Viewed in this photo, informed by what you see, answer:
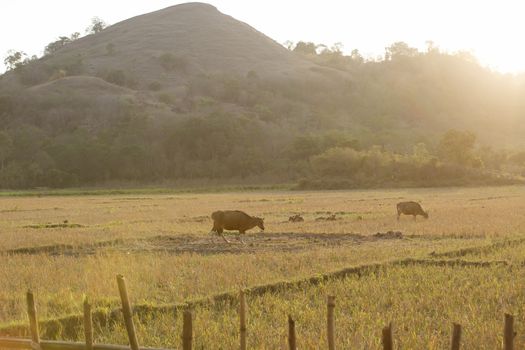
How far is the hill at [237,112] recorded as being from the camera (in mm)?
75938

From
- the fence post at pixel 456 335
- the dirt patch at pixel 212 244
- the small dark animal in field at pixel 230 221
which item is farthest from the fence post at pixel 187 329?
the small dark animal in field at pixel 230 221

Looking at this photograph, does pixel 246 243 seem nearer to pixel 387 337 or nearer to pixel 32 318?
pixel 32 318

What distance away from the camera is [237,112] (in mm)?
100500

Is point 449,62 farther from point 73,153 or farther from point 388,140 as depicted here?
point 73,153

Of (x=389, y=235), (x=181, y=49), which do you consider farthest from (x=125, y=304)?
(x=181, y=49)

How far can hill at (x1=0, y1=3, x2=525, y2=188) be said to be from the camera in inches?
2990

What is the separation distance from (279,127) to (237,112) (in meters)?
8.09

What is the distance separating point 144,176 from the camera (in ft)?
261

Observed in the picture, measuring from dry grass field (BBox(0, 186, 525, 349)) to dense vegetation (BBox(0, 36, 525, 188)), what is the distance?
41703 mm

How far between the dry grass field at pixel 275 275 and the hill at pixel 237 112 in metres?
42.1

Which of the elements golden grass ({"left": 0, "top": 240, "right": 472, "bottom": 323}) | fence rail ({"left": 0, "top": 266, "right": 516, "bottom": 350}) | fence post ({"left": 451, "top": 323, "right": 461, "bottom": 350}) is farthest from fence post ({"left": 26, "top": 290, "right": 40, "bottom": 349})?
golden grass ({"left": 0, "top": 240, "right": 472, "bottom": 323})

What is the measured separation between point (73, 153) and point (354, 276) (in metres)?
73.1

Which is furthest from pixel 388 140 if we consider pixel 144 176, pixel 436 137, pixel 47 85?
pixel 47 85

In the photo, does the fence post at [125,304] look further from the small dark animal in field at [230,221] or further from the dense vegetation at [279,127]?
the dense vegetation at [279,127]
